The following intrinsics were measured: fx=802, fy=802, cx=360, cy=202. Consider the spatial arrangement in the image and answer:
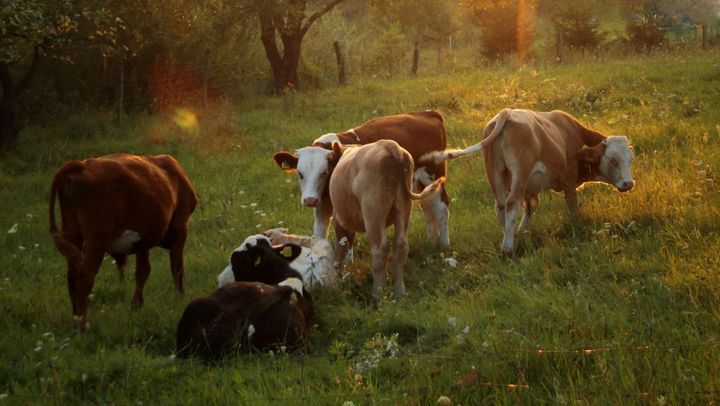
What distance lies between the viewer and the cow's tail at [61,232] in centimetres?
680

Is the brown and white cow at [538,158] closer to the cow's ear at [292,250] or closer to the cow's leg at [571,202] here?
the cow's leg at [571,202]

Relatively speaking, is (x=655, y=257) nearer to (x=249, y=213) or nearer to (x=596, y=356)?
(x=596, y=356)

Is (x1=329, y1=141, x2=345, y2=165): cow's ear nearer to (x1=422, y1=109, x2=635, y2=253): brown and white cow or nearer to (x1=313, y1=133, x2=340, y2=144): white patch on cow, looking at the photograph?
(x1=313, y1=133, x2=340, y2=144): white patch on cow

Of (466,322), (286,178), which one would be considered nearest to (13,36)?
(286,178)

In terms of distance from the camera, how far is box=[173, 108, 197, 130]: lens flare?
68.4ft

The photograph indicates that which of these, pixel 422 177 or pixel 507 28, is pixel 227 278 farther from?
pixel 507 28

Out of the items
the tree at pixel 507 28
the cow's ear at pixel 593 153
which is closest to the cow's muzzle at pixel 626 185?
the cow's ear at pixel 593 153

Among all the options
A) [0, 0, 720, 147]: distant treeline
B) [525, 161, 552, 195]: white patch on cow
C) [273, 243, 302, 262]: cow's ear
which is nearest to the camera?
[273, 243, 302, 262]: cow's ear

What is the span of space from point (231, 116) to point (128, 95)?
7174mm

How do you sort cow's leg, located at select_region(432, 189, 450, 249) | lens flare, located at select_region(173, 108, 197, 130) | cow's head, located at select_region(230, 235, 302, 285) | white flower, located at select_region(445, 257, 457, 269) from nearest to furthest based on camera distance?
cow's head, located at select_region(230, 235, 302, 285)
white flower, located at select_region(445, 257, 457, 269)
cow's leg, located at select_region(432, 189, 450, 249)
lens flare, located at select_region(173, 108, 197, 130)

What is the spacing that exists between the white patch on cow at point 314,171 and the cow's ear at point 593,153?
9.43 feet

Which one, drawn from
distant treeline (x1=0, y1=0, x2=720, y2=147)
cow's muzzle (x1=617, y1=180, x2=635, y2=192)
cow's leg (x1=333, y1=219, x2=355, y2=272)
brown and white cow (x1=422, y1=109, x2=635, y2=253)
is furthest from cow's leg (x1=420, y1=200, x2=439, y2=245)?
distant treeline (x1=0, y1=0, x2=720, y2=147)

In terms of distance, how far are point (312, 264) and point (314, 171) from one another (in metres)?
1.39

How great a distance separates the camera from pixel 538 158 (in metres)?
8.57
